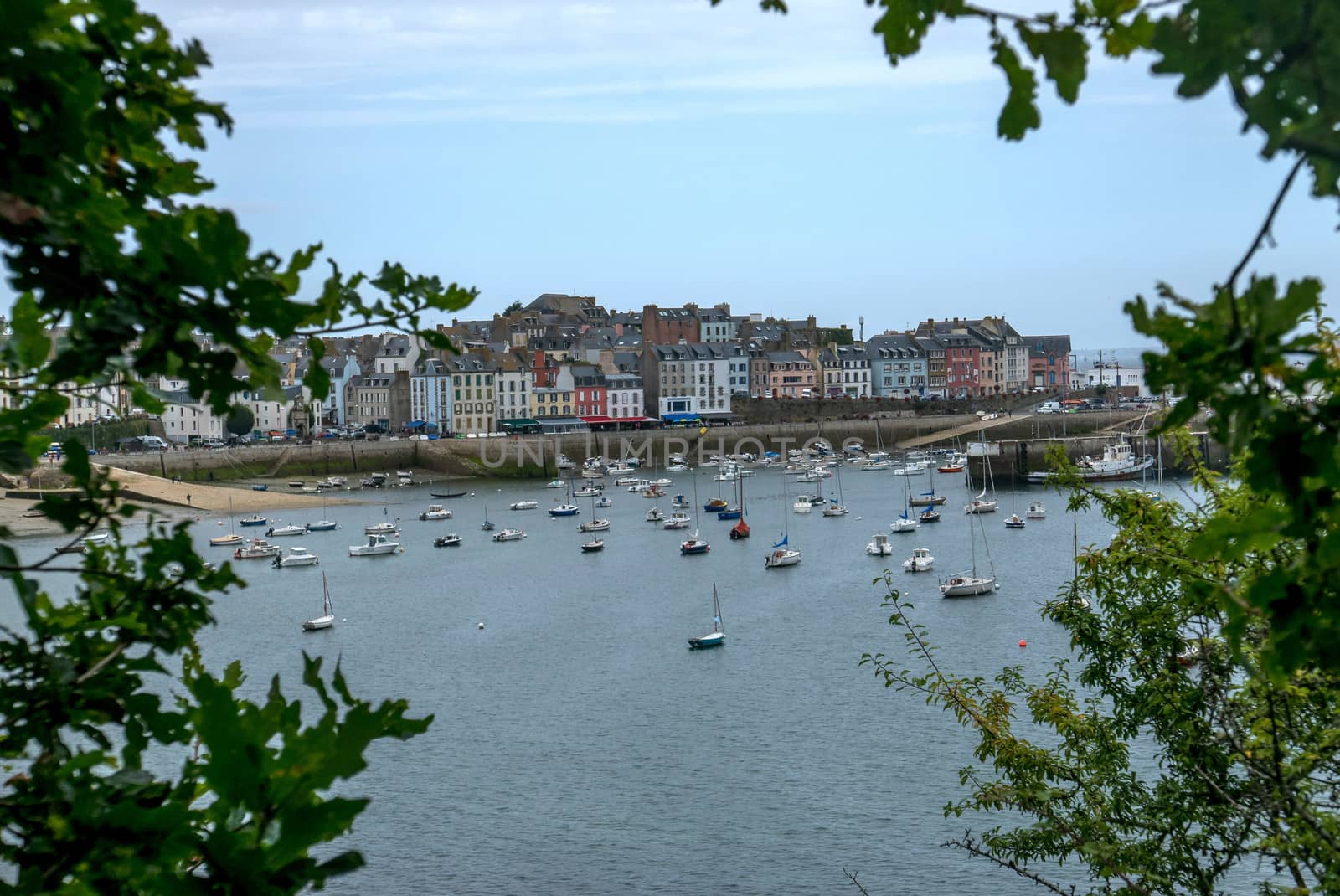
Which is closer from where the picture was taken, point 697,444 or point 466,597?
point 466,597

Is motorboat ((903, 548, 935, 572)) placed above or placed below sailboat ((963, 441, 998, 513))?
below

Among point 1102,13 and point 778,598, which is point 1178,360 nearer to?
point 1102,13

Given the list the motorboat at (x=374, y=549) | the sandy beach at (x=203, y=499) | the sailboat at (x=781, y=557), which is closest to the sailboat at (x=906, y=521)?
the sailboat at (x=781, y=557)

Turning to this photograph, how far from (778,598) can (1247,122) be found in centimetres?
3800

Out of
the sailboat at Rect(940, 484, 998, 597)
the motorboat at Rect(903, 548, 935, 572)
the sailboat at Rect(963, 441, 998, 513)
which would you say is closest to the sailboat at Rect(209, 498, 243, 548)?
the motorboat at Rect(903, 548, 935, 572)

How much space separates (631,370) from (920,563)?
2187 inches

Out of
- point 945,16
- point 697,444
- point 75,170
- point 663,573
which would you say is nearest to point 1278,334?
point 945,16

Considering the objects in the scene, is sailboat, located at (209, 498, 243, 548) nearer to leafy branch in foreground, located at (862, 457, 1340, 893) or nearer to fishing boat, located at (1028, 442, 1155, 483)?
fishing boat, located at (1028, 442, 1155, 483)

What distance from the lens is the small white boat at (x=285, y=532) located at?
58.2m

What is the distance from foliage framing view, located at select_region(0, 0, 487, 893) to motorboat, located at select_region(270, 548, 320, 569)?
158 ft

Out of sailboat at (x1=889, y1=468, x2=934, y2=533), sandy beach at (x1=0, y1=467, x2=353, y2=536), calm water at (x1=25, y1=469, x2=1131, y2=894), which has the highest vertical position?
sandy beach at (x1=0, y1=467, x2=353, y2=536)

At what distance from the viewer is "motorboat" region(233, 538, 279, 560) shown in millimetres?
51719

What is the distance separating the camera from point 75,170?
7.73 feet

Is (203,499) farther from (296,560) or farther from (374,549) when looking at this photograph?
(296,560)
